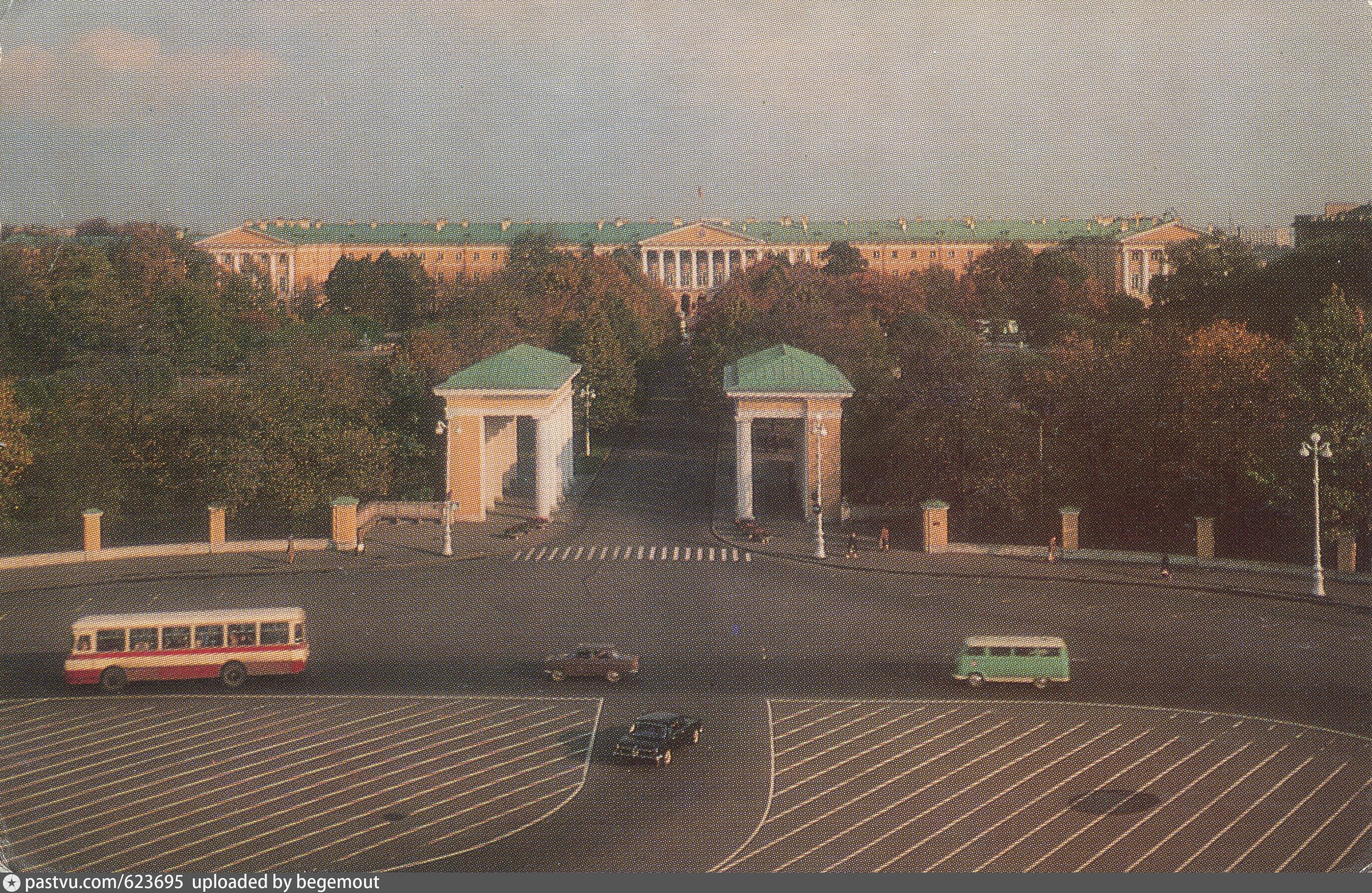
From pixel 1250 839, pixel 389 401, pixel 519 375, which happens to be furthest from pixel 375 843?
pixel 389 401

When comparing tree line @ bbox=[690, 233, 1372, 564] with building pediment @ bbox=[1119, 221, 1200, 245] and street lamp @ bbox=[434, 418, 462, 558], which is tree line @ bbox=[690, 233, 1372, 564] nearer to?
street lamp @ bbox=[434, 418, 462, 558]

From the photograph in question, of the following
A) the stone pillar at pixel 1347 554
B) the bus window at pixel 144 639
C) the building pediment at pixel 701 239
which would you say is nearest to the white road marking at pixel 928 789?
the bus window at pixel 144 639

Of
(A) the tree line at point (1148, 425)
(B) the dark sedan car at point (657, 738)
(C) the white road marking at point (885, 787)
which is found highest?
(A) the tree line at point (1148, 425)

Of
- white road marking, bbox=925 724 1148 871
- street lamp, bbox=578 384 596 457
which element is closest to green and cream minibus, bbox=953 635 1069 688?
white road marking, bbox=925 724 1148 871

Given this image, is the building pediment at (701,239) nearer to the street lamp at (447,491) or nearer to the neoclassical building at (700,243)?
the neoclassical building at (700,243)

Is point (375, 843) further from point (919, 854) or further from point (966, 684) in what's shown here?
point (966, 684)
